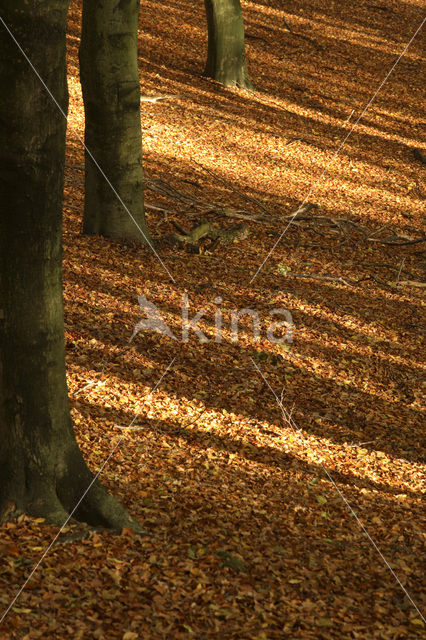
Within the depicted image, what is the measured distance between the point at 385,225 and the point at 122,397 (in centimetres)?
722

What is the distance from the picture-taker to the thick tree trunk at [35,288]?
3508 millimetres

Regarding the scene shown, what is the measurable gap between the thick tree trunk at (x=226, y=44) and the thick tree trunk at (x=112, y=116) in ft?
26.8

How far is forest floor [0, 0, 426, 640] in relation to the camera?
4.05 meters

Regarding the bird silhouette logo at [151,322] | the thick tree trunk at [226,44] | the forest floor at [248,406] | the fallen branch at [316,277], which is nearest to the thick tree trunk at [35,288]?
the forest floor at [248,406]

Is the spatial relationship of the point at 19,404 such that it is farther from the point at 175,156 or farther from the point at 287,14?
the point at 287,14

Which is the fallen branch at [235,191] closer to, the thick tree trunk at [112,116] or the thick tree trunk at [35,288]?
the thick tree trunk at [112,116]

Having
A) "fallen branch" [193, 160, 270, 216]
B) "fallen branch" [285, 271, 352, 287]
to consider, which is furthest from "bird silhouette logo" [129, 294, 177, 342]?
"fallen branch" [193, 160, 270, 216]

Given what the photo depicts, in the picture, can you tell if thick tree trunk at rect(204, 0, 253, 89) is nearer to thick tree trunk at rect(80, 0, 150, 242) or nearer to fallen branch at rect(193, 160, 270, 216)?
fallen branch at rect(193, 160, 270, 216)

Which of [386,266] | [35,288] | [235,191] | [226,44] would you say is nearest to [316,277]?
[386,266]

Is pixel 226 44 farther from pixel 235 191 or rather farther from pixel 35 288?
pixel 35 288

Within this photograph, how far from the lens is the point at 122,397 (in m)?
6.22

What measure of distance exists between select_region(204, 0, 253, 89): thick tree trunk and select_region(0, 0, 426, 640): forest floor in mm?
1852

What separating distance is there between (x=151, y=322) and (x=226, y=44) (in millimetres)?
10658

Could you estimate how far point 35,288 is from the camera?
151 inches
